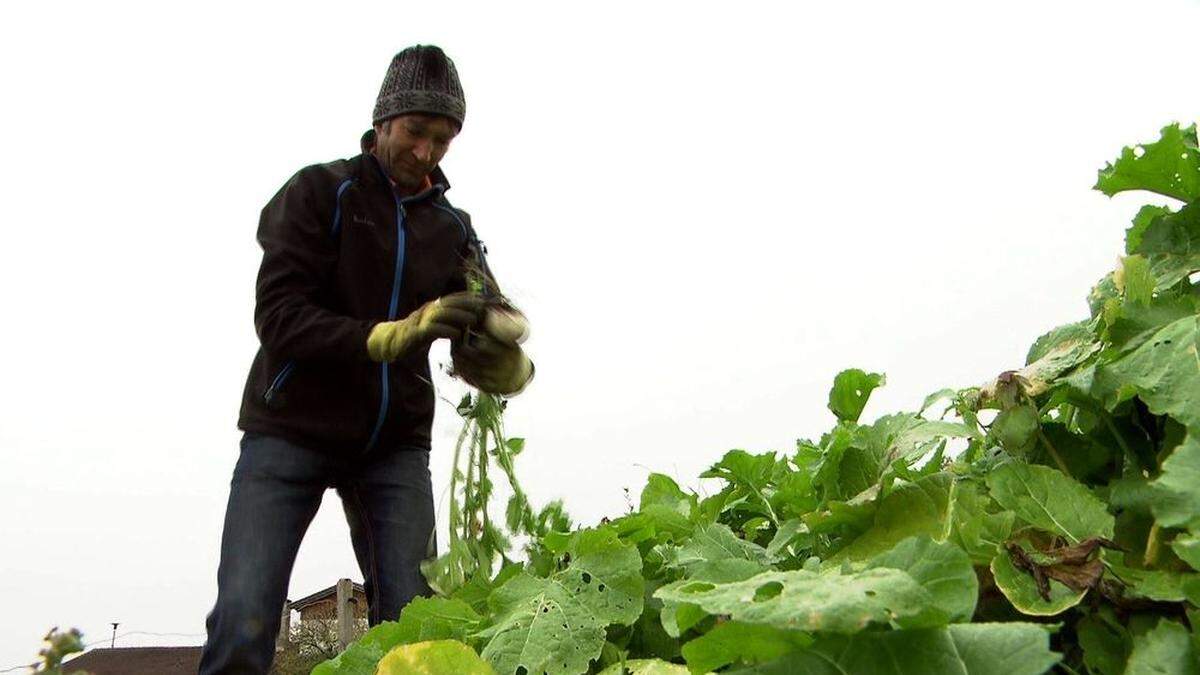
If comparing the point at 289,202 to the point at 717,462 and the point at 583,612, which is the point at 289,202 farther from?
the point at 583,612

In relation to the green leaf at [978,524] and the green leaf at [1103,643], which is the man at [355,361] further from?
the green leaf at [1103,643]

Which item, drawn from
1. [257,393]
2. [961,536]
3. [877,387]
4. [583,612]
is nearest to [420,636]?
[583,612]

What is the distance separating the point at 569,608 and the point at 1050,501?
1.82ft

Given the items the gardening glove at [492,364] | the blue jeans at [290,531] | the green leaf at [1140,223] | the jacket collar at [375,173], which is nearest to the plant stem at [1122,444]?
the green leaf at [1140,223]

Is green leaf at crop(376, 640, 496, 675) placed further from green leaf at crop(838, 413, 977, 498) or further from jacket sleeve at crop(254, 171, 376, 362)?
jacket sleeve at crop(254, 171, 376, 362)

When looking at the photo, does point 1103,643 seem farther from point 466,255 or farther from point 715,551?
point 466,255

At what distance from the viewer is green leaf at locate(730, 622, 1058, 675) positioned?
0.77 meters

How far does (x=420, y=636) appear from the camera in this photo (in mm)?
1289

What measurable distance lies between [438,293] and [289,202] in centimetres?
51

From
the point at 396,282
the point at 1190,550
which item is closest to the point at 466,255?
the point at 396,282

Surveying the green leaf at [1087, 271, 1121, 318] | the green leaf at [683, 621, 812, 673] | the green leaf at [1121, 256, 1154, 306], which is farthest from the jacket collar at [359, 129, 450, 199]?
the green leaf at [683, 621, 812, 673]

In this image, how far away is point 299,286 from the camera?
115 inches

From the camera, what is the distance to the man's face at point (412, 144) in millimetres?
3062

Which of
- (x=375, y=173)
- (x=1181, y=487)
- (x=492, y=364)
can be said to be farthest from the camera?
(x=375, y=173)
